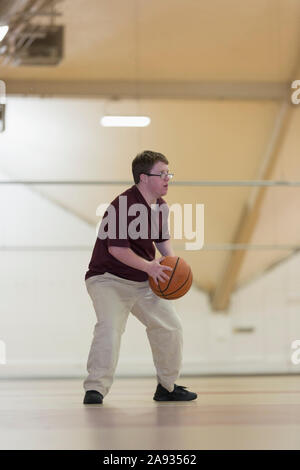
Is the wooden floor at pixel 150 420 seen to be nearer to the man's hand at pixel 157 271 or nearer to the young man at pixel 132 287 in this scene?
the young man at pixel 132 287

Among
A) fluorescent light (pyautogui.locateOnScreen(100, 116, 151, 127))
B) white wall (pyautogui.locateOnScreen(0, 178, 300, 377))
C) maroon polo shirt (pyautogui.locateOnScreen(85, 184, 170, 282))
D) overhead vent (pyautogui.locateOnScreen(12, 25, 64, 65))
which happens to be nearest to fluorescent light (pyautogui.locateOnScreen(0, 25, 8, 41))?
overhead vent (pyautogui.locateOnScreen(12, 25, 64, 65))

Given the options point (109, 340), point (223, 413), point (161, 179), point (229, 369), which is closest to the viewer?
point (223, 413)

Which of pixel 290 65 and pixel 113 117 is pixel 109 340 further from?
pixel 290 65

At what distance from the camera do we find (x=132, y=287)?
12.5 ft

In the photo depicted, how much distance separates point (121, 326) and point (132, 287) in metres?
0.20

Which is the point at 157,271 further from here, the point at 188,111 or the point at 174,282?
the point at 188,111

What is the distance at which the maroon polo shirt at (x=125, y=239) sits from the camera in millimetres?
3648

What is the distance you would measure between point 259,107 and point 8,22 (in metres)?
2.34

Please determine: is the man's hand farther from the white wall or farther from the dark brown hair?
the white wall

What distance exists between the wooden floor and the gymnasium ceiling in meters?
2.20

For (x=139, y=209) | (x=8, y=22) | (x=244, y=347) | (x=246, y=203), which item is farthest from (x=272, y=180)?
(x=139, y=209)

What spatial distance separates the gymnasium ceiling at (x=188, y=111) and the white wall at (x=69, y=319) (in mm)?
177

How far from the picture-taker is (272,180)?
22.5 ft

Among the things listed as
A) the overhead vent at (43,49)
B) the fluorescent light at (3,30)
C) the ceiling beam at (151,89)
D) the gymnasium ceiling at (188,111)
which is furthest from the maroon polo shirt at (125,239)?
the fluorescent light at (3,30)
